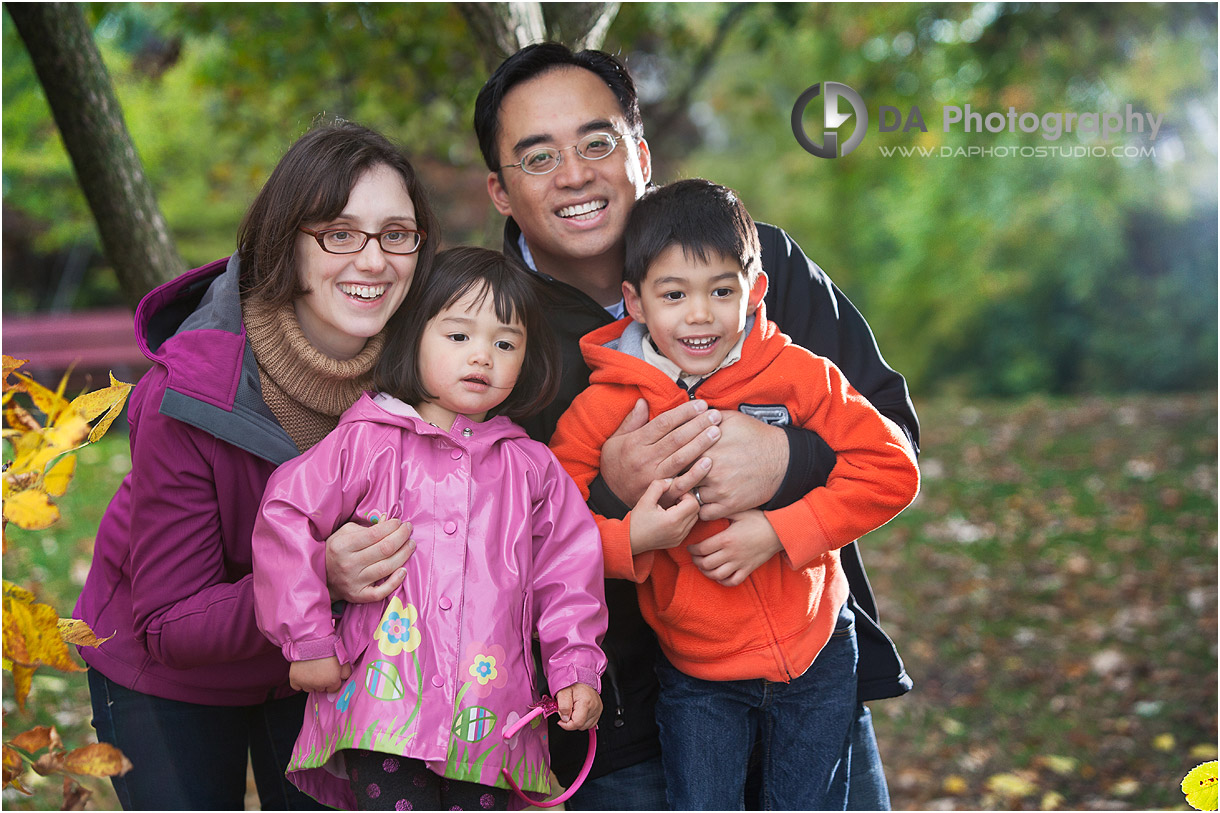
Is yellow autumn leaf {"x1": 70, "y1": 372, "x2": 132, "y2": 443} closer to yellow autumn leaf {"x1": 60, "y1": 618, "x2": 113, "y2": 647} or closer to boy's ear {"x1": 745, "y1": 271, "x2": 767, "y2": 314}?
yellow autumn leaf {"x1": 60, "y1": 618, "x2": 113, "y2": 647}

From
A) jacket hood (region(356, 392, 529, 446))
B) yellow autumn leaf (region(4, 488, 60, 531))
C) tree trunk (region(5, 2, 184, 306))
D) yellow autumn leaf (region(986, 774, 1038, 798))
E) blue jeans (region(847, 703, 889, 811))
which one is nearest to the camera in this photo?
yellow autumn leaf (region(4, 488, 60, 531))

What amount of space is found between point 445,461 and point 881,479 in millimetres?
964

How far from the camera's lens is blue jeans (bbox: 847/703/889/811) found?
2512mm

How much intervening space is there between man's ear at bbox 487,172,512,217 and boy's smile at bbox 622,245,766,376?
0.61m

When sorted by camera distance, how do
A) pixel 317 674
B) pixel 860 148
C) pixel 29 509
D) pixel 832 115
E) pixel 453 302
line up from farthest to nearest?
1. pixel 860 148
2. pixel 832 115
3. pixel 453 302
4. pixel 317 674
5. pixel 29 509

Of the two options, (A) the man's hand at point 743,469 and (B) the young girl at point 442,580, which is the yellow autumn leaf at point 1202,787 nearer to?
(A) the man's hand at point 743,469

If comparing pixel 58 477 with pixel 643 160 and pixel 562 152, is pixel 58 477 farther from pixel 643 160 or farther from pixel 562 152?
pixel 643 160

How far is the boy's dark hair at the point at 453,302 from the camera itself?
212 cm

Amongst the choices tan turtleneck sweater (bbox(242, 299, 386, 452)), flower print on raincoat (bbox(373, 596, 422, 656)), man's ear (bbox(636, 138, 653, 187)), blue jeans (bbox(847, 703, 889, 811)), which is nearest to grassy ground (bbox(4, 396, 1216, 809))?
blue jeans (bbox(847, 703, 889, 811))

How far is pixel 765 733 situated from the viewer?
91.7 inches

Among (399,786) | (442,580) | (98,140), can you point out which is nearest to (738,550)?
(442,580)

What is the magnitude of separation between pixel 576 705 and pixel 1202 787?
1.10 m

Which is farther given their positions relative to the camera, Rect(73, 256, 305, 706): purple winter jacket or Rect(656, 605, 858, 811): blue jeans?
Rect(656, 605, 858, 811): blue jeans

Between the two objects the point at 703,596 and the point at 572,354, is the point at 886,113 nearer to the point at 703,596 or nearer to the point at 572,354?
the point at 572,354
